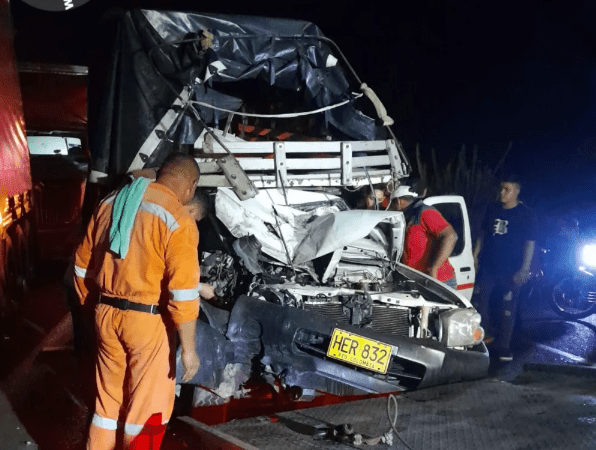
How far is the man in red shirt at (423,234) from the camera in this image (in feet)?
19.0

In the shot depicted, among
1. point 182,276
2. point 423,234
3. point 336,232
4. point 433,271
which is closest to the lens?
point 182,276

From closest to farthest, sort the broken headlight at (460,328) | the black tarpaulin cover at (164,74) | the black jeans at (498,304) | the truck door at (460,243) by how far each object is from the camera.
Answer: the broken headlight at (460,328), the black tarpaulin cover at (164,74), the truck door at (460,243), the black jeans at (498,304)

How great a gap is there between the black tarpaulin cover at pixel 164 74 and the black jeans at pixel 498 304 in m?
3.34

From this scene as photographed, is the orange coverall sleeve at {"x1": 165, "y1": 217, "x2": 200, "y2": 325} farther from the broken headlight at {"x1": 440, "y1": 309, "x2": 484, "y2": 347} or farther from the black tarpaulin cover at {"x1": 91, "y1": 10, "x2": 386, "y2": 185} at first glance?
the broken headlight at {"x1": 440, "y1": 309, "x2": 484, "y2": 347}

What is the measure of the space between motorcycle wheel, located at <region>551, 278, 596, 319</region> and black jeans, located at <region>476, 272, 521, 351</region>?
181 cm

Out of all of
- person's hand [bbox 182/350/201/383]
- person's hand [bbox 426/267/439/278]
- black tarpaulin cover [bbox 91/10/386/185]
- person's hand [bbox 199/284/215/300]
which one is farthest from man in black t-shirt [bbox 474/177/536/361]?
person's hand [bbox 182/350/201/383]

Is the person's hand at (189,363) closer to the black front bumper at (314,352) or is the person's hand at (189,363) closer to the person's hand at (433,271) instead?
the black front bumper at (314,352)

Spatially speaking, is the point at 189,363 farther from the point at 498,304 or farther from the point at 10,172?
the point at 498,304

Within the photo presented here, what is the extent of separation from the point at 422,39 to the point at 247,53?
969cm

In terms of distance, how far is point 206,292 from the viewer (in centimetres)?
423

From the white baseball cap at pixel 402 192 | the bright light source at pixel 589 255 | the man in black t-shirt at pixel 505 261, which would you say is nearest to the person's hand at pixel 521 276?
the man in black t-shirt at pixel 505 261

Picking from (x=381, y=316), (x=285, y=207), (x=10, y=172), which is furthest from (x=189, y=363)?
(x=10, y=172)

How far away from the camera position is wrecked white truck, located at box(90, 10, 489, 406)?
4.07 m

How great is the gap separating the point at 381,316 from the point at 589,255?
4.69 metres
